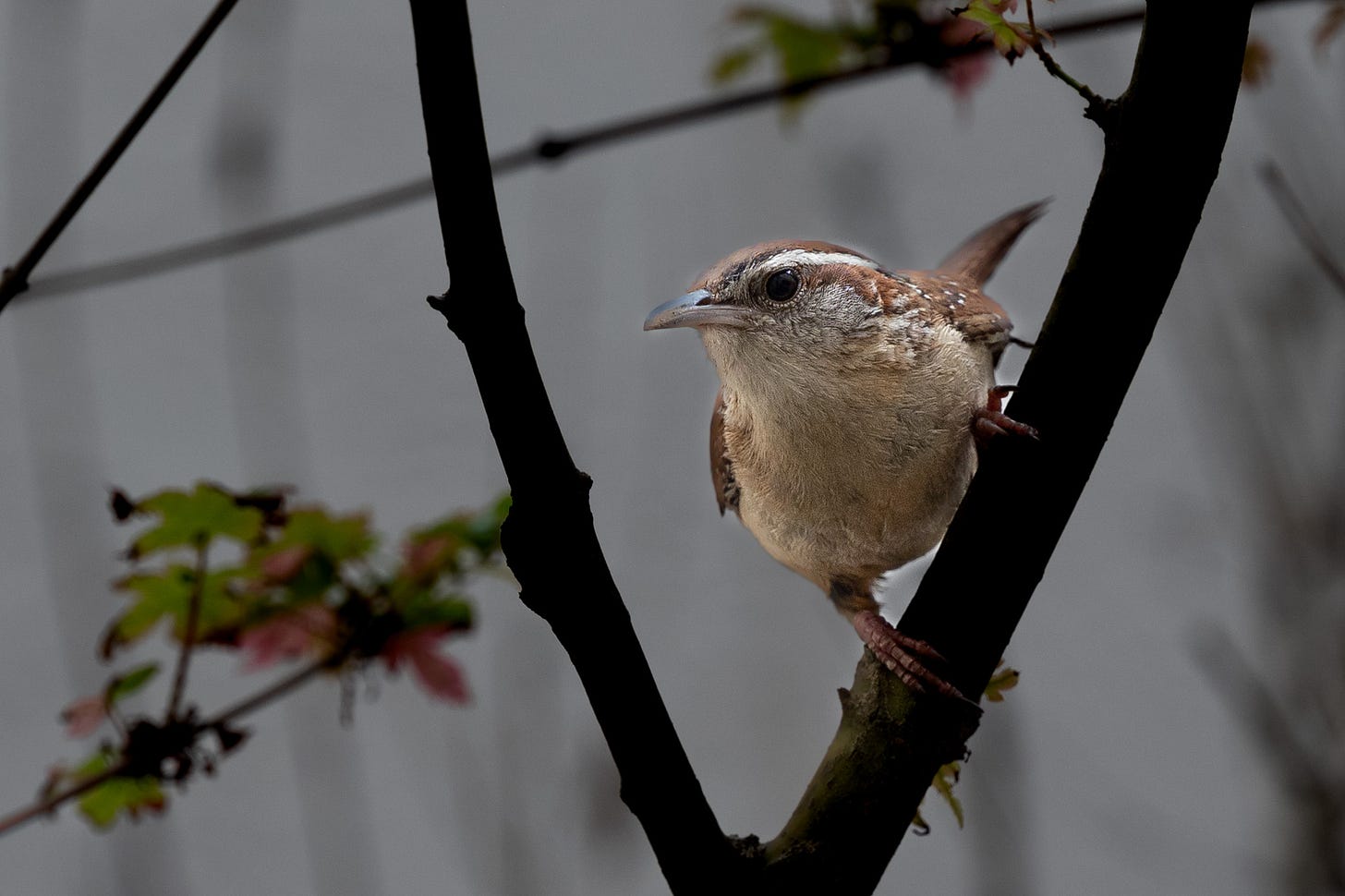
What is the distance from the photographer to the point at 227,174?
1591mm

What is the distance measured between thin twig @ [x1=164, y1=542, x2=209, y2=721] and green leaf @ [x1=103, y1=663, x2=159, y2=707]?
54 millimetres

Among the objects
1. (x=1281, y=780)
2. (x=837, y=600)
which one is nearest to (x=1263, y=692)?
(x=1281, y=780)

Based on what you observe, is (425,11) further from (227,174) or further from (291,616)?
(227,174)

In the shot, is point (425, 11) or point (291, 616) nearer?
point (425, 11)

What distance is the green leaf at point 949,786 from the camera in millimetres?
837

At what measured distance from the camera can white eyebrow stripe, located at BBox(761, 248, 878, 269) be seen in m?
1.03

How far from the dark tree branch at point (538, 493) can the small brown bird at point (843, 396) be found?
0.80 ft

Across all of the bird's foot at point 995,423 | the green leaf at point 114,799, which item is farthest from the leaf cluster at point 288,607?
the bird's foot at point 995,423

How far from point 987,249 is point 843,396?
396 mm

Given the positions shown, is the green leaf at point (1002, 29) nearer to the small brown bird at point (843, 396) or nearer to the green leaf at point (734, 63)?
the small brown bird at point (843, 396)

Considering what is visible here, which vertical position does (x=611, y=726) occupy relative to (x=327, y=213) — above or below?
below

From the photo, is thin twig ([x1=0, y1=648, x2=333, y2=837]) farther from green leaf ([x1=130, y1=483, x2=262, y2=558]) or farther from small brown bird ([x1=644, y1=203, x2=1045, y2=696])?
small brown bird ([x1=644, y1=203, x2=1045, y2=696])

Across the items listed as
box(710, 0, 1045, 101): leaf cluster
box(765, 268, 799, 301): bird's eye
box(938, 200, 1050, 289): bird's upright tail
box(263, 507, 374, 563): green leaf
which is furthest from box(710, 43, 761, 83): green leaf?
box(263, 507, 374, 563): green leaf

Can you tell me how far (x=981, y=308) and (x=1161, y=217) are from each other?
419mm
